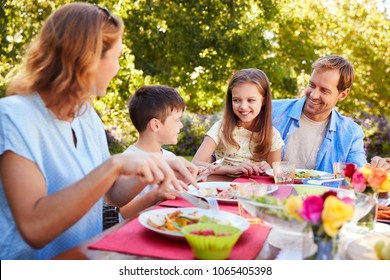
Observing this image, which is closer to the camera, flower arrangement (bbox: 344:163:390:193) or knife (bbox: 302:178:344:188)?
flower arrangement (bbox: 344:163:390:193)

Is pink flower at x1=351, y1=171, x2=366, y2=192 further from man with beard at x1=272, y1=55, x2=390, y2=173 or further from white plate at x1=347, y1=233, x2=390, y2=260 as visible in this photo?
man with beard at x1=272, y1=55, x2=390, y2=173

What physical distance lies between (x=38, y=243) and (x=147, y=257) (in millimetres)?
372

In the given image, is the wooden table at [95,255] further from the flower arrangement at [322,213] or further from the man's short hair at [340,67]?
the man's short hair at [340,67]

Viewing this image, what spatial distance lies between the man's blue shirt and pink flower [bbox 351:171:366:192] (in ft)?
5.69

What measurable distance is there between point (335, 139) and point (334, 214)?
8.48ft

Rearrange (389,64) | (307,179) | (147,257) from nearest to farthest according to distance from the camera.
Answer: (147,257)
(307,179)
(389,64)

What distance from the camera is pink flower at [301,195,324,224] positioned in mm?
1182

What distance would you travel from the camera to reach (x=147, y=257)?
Result: 4.45 ft

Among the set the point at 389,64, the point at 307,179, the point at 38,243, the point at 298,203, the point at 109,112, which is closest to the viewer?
the point at 298,203

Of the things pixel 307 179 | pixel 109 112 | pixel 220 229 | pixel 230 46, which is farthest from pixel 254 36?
pixel 220 229

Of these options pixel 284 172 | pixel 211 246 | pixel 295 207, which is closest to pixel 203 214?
pixel 211 246

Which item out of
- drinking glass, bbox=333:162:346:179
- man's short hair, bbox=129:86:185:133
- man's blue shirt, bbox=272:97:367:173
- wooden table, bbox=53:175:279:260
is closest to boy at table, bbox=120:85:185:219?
man's short hair, bbox=129:86:185:133

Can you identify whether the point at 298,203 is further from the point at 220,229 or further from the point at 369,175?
the point at 369,175

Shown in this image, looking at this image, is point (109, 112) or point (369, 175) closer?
point (369, 175)
